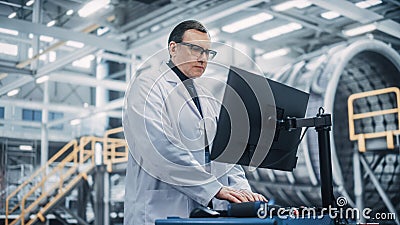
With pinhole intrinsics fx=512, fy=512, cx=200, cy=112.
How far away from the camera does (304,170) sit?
398 cm

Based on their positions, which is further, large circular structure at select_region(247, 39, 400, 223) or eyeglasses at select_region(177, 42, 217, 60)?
large circular structure at select_region(247, 39, 400, 223)

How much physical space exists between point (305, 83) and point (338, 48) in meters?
0.39

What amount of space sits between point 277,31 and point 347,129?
1.02 m

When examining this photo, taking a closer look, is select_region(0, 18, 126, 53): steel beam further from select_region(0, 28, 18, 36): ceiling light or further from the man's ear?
the man's ear

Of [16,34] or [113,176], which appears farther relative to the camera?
[113,176]

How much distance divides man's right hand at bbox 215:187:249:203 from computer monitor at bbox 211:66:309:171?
8cm

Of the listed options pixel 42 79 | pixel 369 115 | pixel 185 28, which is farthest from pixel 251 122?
pixel 42 79

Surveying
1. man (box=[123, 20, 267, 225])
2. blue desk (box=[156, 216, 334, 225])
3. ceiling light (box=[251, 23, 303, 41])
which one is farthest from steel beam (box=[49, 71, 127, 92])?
blue desk (box=[156, 216, 334, 225])

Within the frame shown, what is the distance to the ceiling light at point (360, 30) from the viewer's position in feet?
13.3

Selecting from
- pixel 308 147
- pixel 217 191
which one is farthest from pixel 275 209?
pixel 308 147

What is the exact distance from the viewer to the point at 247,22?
438 cm

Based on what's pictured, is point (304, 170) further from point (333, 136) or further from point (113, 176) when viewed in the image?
point (113, 176)

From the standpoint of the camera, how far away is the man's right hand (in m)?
1.25

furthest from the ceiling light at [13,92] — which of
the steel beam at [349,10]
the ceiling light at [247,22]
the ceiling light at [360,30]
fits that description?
the ceiling light at [360,30]
